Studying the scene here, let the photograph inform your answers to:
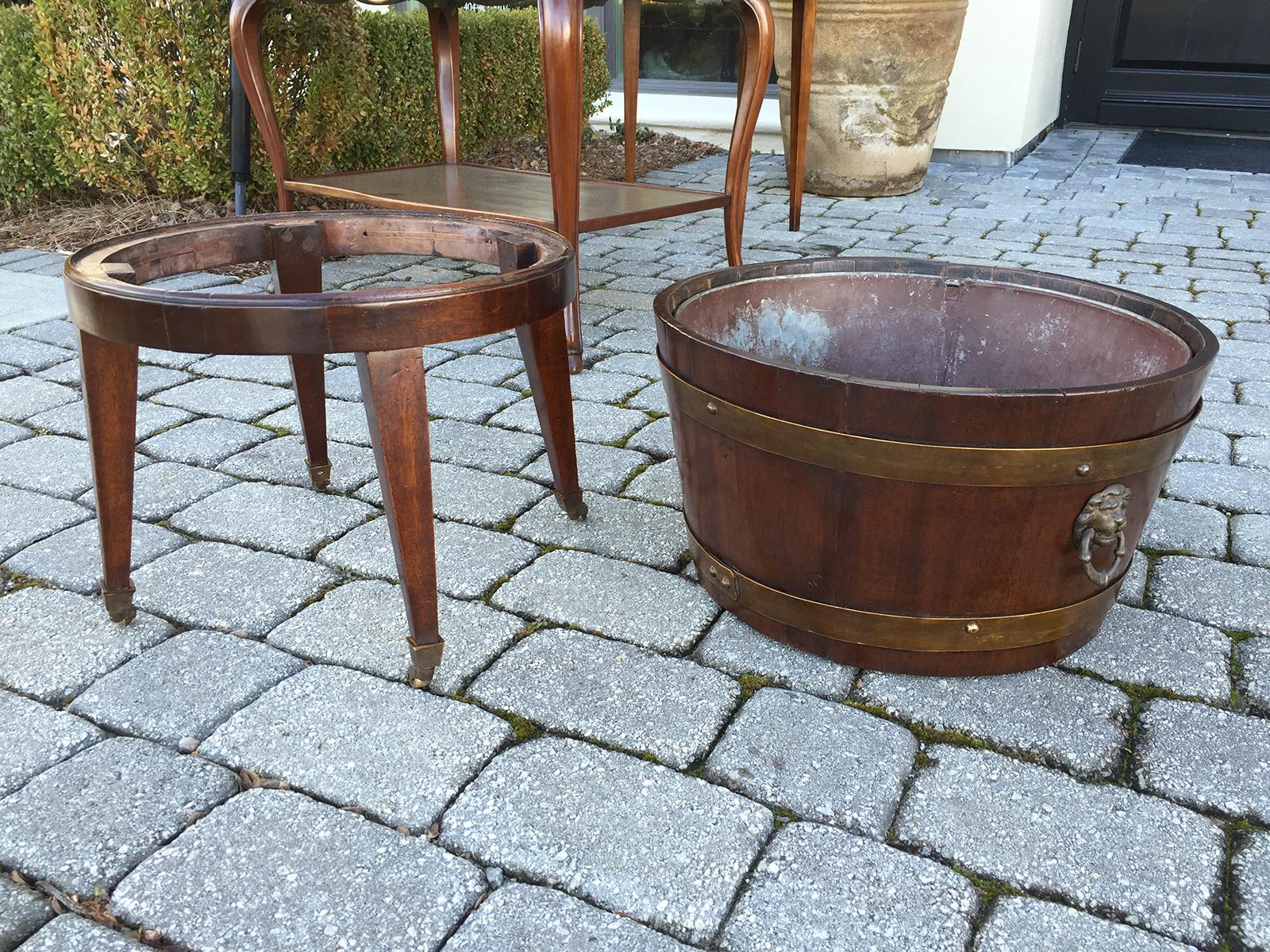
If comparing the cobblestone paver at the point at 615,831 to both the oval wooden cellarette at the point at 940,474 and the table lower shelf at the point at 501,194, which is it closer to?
the oval wooden cellarette at the point at 940,474

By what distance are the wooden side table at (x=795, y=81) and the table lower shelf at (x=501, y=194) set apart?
0.73m

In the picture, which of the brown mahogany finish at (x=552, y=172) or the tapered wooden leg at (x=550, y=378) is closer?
the tapered wooden leg at (x=550, y=378)

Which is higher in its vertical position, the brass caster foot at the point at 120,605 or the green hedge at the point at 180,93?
the green hedge at the point at 180,93

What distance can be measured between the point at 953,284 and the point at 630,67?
3.35 m

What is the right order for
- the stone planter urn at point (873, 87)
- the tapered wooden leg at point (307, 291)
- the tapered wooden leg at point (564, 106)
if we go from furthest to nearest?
the stone planter urn at point (873, 87), the tapered wooden leg at point (564, 106), the tapered wooden leg at point (307, 291)

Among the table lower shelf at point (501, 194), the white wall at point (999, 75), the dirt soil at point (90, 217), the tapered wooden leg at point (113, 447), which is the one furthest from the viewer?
the white wall at point (999, 75)

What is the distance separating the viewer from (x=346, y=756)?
5.08 feet

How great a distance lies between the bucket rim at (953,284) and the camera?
4.83 feet

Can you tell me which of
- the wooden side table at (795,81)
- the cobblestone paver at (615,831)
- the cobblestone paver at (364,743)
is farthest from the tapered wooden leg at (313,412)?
the wooden side table at (795,81)

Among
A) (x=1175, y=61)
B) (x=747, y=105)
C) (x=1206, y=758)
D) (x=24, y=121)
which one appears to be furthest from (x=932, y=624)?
(x=1175, y=61)

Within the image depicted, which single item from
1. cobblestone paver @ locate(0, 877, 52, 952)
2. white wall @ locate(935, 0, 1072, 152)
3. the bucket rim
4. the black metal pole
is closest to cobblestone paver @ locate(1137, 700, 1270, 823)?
the bucket rim

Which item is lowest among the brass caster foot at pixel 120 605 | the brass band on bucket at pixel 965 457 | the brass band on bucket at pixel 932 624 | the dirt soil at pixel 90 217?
the brass caster foot at pixel 120 605

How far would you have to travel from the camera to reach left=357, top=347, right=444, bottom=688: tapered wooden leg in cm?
154

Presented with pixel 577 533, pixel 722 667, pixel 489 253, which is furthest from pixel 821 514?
pixel 489 253
